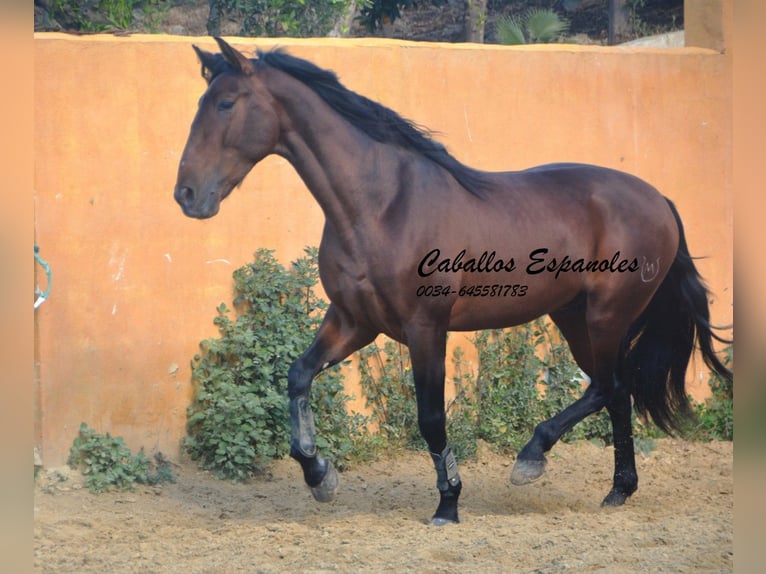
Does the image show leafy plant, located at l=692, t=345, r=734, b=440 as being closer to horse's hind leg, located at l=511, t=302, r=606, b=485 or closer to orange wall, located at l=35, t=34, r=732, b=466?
horse's hind leg, located at l=511, t=302, r=606, b=485

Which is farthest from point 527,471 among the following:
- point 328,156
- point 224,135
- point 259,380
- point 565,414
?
point 224,135

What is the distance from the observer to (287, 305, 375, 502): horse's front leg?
4910mm

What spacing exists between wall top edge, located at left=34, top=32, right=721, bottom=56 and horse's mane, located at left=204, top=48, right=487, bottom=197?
48.9 inches

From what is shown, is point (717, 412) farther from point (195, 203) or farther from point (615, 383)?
point (195, 203)

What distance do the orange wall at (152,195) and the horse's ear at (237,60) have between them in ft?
4.76

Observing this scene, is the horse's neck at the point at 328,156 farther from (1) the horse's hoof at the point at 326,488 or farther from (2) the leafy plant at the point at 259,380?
(2) the leafy plant at the point at 259,380

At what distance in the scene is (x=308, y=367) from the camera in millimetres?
4930

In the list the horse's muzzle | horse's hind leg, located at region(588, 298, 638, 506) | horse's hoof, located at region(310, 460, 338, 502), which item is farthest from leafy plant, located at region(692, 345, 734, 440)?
the horse's muzzle

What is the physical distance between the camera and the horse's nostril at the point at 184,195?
15.1 ft

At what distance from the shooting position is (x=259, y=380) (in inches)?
238

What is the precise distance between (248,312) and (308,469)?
1584mm

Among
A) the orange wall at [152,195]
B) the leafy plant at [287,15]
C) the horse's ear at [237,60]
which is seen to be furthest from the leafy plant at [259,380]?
the leafy plant at [287,15]

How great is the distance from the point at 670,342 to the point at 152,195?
315cm
